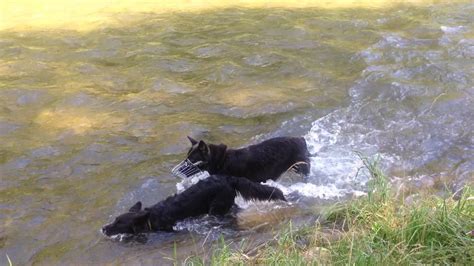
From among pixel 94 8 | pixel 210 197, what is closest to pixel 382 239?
pixel 210 197

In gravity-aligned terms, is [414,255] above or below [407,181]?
above

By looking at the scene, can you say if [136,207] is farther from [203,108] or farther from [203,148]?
[203,108]

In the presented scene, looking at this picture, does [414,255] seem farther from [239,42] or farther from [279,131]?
[239,42]

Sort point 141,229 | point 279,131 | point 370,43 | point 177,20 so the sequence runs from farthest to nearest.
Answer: point 177,20
point 370,43
point 279,131
point 141,229

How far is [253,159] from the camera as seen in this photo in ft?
20.4

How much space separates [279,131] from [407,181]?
189cm

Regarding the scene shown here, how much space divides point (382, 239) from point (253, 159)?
226 centimetres

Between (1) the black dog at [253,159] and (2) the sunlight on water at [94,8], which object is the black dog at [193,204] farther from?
(2) the sunlight on water at [94,8]

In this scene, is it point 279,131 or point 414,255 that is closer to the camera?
point 414,255

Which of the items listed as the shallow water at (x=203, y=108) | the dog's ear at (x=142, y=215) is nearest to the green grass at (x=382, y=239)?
→ the shallow water at (x=203, y=108)

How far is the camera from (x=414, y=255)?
13.3ft

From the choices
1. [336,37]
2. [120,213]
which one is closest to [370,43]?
[336,37]

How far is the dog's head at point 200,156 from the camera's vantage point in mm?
6027

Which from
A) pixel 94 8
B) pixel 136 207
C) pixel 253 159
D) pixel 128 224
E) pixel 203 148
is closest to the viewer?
pixel 128 224
